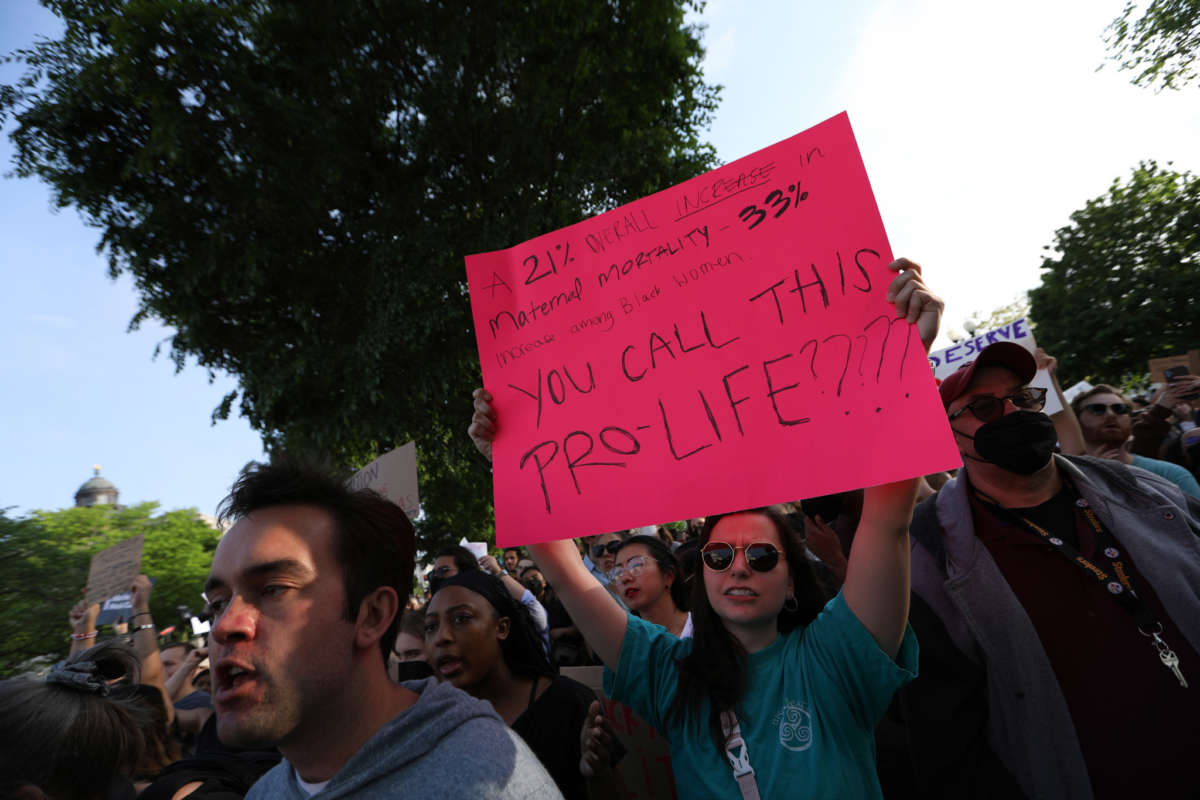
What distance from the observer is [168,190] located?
29.0 ft

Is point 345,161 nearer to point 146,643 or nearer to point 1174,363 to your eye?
point 146,643

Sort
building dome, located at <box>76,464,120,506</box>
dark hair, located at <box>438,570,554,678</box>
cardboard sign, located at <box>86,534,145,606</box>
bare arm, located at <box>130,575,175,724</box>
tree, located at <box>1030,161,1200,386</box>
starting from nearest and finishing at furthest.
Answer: dark hair, located at <box>438,570,554,678</box>
bare arm, located at <box>130,575,175,724</box>
cardboard sign, located at <box>86,534,145,606</box>
tree, located at <box>1030,161,1200,386</box>
building dome, located at <box>76,464,120,506</box>

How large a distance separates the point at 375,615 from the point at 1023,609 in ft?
5.80

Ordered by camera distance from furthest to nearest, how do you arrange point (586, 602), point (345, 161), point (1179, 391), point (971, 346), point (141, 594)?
point (345, 161) < point (971, 346) < point (141, 594) < point (1179, 391) < point (586, 602)

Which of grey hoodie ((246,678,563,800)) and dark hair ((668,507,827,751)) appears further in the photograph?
dark hair ((668,507,827,751))

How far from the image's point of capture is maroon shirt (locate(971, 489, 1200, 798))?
5.27ft

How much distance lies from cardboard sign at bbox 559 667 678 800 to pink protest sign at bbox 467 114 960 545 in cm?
87

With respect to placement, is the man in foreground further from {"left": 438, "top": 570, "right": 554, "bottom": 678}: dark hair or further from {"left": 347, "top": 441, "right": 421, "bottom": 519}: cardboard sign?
{"left": 347, "top": 441, "right": 421, "bottom": 519}: cardboard sign

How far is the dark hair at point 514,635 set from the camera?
2.69 meters

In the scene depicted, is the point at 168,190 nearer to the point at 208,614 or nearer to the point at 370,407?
the point at 370,407

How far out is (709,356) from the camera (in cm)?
165

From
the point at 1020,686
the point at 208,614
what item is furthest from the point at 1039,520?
the point at 208,614

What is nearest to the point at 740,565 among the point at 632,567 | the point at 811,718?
the point at 811,718

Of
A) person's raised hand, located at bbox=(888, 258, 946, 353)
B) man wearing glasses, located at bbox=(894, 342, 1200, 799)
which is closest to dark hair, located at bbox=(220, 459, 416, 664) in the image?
person's raised hand, located at bbox=(888, 258, 946, 353)
